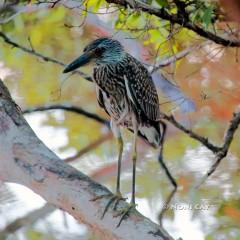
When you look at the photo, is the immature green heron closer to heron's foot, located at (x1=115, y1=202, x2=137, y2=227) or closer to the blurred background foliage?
the blurred background foliage

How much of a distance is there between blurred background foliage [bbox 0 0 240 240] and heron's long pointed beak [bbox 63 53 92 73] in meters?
0.26

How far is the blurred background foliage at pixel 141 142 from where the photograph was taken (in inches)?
101

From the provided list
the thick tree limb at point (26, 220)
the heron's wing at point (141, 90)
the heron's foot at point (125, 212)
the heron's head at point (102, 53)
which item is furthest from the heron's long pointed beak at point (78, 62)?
the thick tree limb at point (26, 220)

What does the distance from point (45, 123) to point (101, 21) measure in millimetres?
575

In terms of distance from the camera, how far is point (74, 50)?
347 centimetres

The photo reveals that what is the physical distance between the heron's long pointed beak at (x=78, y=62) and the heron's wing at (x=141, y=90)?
10 centimetres

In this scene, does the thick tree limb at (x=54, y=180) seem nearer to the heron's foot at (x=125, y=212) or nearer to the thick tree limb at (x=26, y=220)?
the heron's foot at (x=125, y=212)

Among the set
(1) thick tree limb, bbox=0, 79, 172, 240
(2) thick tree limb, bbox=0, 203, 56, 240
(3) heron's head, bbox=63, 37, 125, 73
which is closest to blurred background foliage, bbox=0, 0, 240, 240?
(2) thick tree limb, bbox=0, 203, 56, 240

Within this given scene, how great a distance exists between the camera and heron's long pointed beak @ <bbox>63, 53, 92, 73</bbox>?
5.97ft

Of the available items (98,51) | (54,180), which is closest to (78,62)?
(98,51)

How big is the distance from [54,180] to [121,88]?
1.36 feet

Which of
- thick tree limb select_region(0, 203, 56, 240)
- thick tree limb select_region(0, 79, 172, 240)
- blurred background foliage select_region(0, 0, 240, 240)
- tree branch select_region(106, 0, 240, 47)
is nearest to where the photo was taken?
thick tree limb select_region(0, 79, 172, 240)

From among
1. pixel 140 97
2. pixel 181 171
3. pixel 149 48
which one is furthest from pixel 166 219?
pixel 140 97

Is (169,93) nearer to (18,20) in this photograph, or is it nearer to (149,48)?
(149,48)
